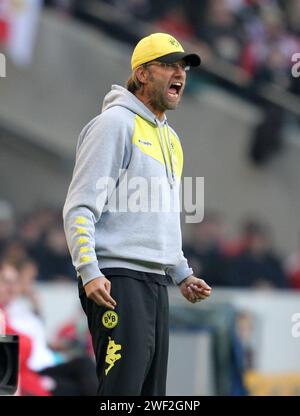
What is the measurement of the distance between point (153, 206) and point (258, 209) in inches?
488

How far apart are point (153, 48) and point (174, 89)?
7.7 inches

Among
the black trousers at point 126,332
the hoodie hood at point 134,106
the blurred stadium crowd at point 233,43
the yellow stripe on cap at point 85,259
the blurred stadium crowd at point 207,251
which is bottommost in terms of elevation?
the blurred stadium crowd at point 207,251

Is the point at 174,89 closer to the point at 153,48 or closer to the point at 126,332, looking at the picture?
the point at 153,48

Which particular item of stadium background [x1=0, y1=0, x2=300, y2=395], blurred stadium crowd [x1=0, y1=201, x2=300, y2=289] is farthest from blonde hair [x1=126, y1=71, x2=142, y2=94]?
stadium background [x1=0, y1=0, x2=300, y2=395]

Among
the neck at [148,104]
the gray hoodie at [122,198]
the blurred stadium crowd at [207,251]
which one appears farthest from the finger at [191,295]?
the blurred stadium crowd at [207,251]

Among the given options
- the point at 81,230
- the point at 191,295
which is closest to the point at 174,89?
the point at 81,230

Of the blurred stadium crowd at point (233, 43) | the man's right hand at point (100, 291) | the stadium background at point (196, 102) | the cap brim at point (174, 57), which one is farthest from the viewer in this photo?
the blurred stadium crowd at point (233, 43)

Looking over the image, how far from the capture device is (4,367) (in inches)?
227

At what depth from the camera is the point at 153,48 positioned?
5.90 m

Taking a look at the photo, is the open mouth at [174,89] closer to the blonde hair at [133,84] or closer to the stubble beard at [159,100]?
the stubble beard at [159,100]

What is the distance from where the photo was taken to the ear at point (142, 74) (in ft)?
19.5

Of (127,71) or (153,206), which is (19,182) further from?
(153,206)

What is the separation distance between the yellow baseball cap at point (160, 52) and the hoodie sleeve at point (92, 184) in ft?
0.99

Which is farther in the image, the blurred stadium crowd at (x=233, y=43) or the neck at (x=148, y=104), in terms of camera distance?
the blurred stadium crowd at (x=233, y=43)
